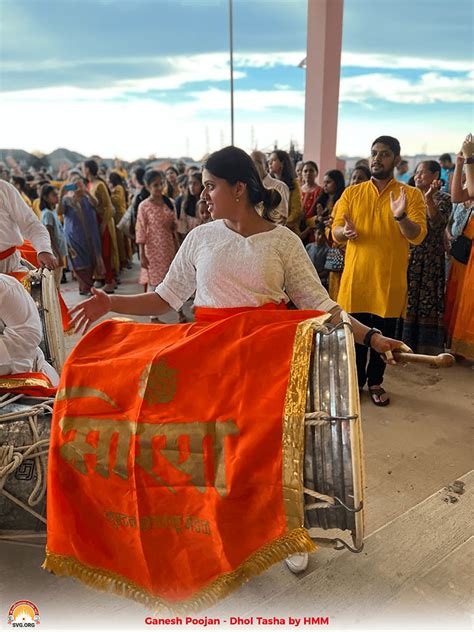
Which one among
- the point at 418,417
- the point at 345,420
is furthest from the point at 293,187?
the point at 345,420

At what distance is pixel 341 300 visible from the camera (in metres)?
3.33

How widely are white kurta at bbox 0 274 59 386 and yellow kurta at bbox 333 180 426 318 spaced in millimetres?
1938

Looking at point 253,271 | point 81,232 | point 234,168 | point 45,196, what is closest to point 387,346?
point 253,271

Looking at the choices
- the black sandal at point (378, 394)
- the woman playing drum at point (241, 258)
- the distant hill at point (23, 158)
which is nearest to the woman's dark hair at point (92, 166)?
the distant hill at point (23, 158)

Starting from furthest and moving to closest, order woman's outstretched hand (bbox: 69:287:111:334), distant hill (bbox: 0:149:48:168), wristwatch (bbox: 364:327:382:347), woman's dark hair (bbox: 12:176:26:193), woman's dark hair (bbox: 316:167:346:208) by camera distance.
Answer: distant hill (bbox: 0:149:48:168) → woman's dark hair (bbox: 12:176:26:193) → woman's dark hair (bbox: 316:167:346:208) → woman's outstretched hand (bbox: 69:287:111:334) → wristwatch (bbox: 364:327:382:347)

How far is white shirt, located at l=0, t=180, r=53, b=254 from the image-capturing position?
9.06ft

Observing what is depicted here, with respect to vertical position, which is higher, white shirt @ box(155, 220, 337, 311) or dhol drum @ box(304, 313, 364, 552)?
white shirt @ box(155, 220, 337, 311)

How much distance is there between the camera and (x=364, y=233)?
3.19 m

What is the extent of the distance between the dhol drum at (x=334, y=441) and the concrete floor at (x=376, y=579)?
1.38 feet

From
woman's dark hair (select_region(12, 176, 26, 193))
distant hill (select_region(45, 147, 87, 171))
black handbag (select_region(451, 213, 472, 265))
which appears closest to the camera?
black handbag (select_region(451, 213, 472, 265))

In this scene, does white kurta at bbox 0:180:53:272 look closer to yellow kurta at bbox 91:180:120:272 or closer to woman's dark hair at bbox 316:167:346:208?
woman's dark hair at bbox 316:167:346:208

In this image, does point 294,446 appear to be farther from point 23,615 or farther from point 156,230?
point 156,230

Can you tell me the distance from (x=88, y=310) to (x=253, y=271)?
23.3 inches

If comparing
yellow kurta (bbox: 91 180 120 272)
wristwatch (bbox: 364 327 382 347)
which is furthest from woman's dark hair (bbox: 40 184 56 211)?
wristwatch (bbox: 364 327 382 347)
